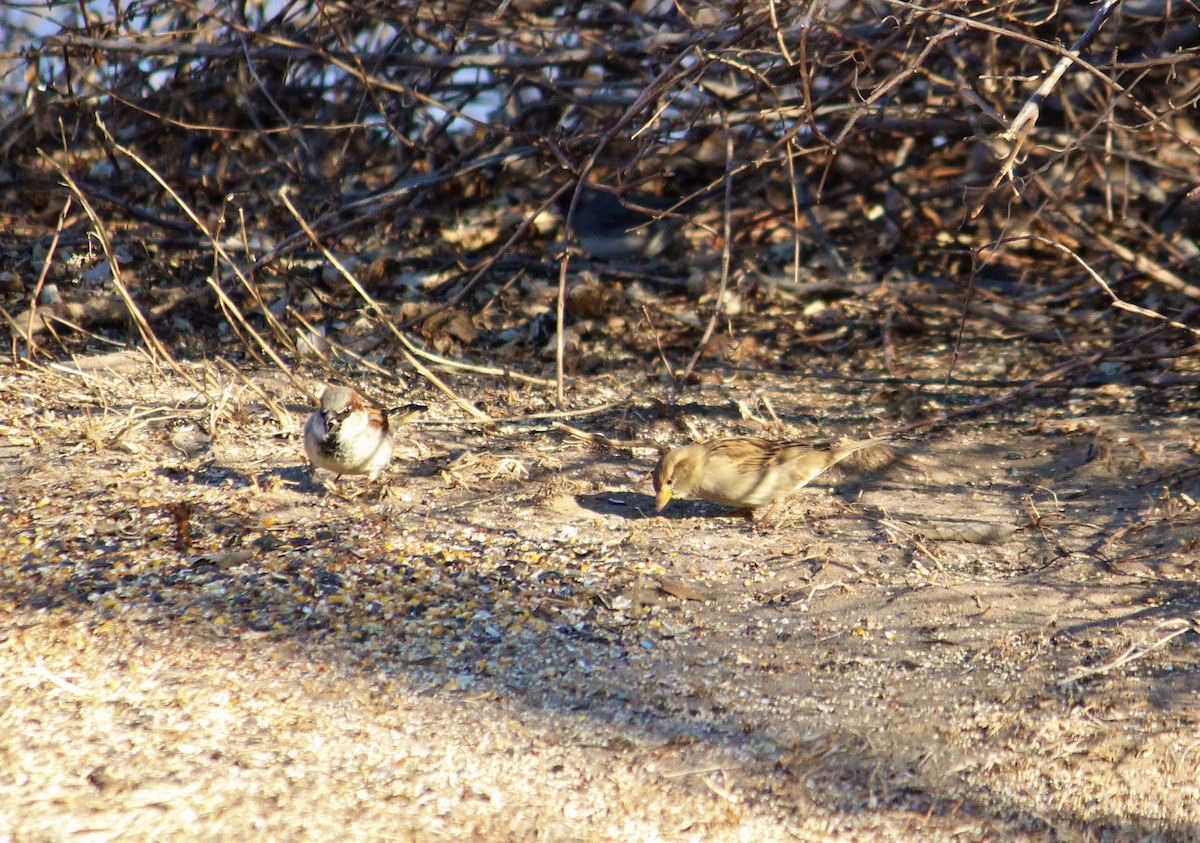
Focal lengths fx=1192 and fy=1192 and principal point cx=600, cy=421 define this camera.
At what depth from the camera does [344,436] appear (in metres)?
4.52

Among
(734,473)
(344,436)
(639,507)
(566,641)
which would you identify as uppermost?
(344,436)

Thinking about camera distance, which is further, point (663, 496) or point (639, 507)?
point (639, 507)

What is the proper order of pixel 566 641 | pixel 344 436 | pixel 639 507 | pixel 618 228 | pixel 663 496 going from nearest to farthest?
pixel 566 641 < pixel 344 436 < pixel 663 496 < pixel 639 507 < pixel 618 228

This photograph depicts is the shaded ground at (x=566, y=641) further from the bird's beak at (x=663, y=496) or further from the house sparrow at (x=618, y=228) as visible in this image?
the house sparrow at (x=618, y=228)

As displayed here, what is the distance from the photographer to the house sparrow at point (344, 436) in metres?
4.52

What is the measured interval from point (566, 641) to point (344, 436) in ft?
4.32

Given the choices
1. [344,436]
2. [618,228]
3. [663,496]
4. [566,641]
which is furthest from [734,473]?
[618,228]

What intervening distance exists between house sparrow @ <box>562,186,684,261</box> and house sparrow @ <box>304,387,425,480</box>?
357 cm

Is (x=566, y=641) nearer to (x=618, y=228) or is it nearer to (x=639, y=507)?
(x=639, y=507)

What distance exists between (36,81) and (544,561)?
4596 mm

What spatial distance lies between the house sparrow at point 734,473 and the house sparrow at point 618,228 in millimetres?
3323

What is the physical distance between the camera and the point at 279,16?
6.66 m

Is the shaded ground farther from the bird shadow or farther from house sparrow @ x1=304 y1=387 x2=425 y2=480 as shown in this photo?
house sparrow @ x1=304 y1=387 x2=425 y2=480

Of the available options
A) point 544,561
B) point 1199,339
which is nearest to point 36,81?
point 544,561
